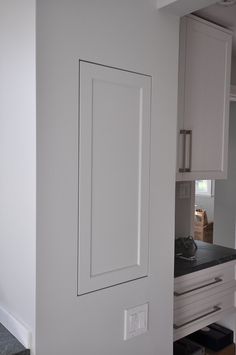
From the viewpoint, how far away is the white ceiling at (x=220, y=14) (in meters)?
1.97

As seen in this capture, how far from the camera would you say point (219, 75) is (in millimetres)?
2049

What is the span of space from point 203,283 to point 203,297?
85 mm

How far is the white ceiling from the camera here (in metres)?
1.97

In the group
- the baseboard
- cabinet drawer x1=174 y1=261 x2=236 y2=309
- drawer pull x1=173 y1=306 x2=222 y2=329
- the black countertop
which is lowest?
drawer pull x1=173 y1=306 x2=222 y2=329

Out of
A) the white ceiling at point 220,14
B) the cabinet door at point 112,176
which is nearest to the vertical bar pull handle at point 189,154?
the cabinet door at point 112,176

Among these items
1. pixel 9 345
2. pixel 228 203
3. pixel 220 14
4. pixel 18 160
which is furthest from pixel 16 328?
pixel 228 203

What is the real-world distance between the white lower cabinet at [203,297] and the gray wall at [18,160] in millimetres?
868

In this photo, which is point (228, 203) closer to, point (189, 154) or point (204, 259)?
point (204, 259)

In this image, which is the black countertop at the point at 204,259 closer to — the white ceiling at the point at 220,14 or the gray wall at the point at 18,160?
the gray wall at the point at 18,160

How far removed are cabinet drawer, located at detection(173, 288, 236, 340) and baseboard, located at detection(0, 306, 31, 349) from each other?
898mm

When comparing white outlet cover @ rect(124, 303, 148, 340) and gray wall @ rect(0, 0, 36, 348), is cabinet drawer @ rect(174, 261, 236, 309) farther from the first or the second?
gray wall @ rect(0, 0, 36, 348)

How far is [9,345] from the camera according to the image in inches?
47.9

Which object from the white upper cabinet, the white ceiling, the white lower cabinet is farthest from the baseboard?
the white ceiling

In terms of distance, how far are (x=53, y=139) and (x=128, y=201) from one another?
43 centimetres
